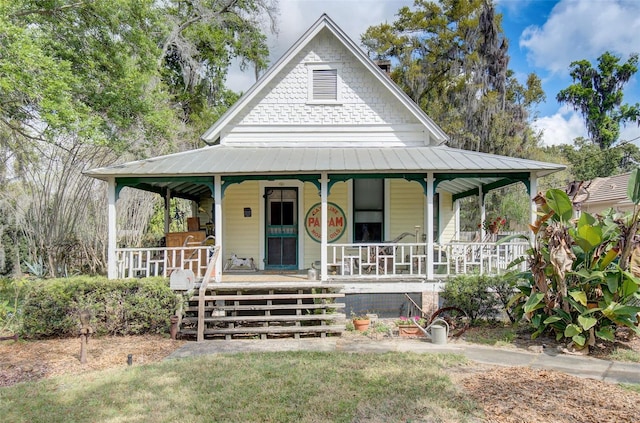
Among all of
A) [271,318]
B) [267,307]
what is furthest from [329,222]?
[271,318]

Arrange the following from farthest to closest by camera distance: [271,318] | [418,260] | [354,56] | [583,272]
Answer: [354,56]
[418,260]
[271,318]
[583,272]

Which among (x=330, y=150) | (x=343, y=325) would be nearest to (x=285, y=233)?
(x=330, y=150)

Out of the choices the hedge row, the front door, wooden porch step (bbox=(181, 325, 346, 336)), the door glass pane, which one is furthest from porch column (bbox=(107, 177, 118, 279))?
the hedge row

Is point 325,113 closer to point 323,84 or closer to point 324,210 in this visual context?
point 323,84

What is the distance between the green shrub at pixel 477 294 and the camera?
27.2ft

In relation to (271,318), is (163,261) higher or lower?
higher

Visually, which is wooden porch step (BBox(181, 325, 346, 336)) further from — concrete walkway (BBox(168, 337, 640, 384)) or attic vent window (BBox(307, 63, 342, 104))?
attic vent window (BBox(307, 63, 342, 104))

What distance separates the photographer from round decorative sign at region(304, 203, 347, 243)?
11.8 meters

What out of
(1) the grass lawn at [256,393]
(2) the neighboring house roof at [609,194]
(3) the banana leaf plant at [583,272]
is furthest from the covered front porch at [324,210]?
(2) the neighboring house roof at [609,194]

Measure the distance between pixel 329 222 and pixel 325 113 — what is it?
10.4ft

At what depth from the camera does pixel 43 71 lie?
8.55 m

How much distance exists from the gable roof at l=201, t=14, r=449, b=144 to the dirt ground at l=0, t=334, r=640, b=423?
6.02m

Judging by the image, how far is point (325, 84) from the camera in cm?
1162

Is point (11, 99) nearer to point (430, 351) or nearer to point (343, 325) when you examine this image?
point (343, 325)
